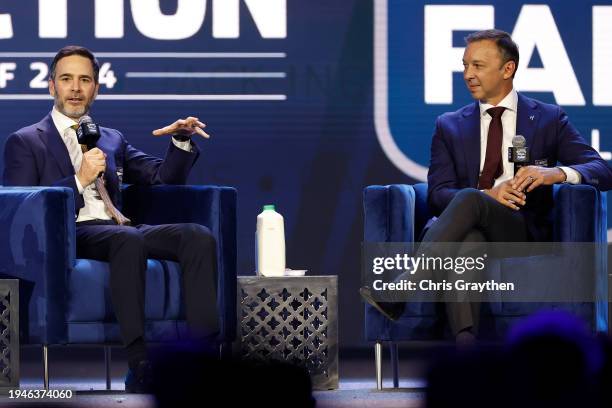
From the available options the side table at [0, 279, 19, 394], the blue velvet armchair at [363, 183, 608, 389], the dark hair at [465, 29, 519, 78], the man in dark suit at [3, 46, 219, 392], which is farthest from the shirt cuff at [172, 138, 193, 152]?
the dark hair at [465, 29, 519, 78]

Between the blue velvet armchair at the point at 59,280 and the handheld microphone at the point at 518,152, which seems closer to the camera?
the blue velvet armchair at the point at 59,280

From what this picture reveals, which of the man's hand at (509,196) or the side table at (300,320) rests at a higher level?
the man's hand at (509,196)

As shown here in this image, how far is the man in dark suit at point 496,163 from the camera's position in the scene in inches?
119

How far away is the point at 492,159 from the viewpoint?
3.33 meters

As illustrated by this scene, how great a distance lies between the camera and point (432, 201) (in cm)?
329

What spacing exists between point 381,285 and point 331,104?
1.36 m

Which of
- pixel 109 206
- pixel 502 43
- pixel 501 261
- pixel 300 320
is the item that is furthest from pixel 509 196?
pixel 109 206

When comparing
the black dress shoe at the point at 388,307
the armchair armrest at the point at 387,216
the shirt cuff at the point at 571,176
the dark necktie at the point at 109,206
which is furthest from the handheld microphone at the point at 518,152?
the dark necktie at the point at 109,206

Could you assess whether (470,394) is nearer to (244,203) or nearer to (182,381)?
(182,381)

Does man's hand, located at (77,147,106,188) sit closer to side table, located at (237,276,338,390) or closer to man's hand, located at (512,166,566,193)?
side table, located at (237,276,338,390)

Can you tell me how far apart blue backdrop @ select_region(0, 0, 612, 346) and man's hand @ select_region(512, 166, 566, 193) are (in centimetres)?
117

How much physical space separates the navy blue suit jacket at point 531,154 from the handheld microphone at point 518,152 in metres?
0.16

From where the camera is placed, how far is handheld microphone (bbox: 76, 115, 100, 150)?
3084mm

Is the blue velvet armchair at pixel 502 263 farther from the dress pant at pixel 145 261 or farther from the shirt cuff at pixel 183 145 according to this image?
the shirt cuff at pixel 183 145
